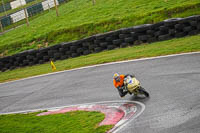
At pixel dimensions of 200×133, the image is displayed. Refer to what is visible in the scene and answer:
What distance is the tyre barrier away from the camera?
1695cm

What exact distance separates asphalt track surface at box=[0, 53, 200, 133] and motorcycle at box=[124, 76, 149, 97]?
0.27 metres

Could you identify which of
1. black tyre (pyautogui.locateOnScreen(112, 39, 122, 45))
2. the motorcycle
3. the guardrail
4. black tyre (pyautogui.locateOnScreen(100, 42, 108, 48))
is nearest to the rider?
the motorcycle

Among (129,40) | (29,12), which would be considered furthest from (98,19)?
(29,12)

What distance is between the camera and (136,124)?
8.37m

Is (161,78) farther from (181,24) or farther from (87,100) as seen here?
(181,24)

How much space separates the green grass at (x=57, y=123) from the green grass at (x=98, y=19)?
11.4 metres

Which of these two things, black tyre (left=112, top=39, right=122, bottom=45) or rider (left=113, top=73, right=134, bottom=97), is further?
black tyre (left=112, top=39, right=122, bottom=45)

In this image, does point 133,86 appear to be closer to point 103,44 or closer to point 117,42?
point 117,42

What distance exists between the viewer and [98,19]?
80.7 ft

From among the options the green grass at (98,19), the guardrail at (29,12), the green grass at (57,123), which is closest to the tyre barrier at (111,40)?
the green grass at (98,19)

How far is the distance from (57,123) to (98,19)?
51.4 feet

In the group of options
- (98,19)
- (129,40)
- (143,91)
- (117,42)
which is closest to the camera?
(143,91)

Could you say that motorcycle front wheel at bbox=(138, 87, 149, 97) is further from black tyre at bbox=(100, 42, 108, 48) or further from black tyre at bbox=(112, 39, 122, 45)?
black tyre at bbox=(100, 42, 108, 48)

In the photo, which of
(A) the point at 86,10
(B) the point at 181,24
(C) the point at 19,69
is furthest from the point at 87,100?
(A) the point at 86,10
